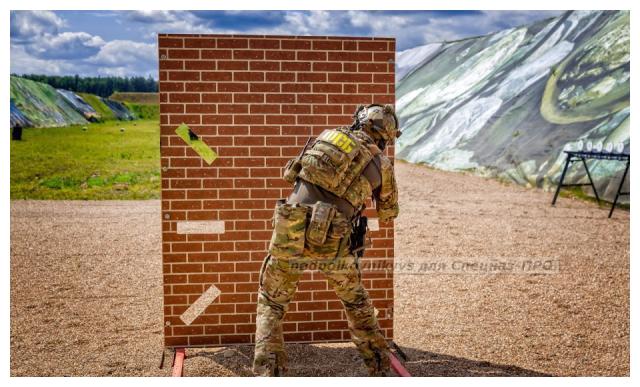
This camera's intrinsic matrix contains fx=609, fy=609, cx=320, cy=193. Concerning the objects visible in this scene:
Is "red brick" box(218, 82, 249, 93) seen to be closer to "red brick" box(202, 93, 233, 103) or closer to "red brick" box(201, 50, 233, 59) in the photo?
"red brick" box(202, 93, 233, 103)

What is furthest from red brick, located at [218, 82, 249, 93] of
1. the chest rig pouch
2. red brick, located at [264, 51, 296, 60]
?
the chest rig pouch

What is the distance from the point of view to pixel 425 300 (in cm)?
679

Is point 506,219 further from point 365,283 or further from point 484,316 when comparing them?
point 365,283

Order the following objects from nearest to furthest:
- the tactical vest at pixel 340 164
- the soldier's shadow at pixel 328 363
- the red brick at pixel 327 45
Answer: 1. the tactical vest at pixel 340 164
2. the soldier's shadow at pixel 328 363
3. the red brick at pixel 327 45

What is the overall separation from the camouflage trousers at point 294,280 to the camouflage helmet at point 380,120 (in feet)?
2.29

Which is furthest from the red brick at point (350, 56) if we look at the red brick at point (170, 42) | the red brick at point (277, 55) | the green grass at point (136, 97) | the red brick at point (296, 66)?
the green grass at point (136, 97)

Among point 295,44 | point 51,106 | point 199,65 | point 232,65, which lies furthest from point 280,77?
point 51,106

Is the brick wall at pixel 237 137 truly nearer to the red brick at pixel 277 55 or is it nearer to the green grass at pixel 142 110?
the red brick at pixel 277 55

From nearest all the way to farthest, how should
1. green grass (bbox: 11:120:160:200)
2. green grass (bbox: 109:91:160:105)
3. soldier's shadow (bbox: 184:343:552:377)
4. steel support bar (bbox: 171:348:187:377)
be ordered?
1. steel support bar (bbox: 171:348:187:377)
2. soldier's shadow (bbox: 184:343:552:377)
3. green grass (bbox: 11:120:160:200)
4. green grass (bbox: 109:91:160:105)

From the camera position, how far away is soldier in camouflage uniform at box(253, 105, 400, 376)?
4.09m

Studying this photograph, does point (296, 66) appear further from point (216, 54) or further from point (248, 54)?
point (216, 54)

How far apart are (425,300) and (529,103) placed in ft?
46.9

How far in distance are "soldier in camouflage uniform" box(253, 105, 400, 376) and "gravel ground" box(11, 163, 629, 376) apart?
0.60 m

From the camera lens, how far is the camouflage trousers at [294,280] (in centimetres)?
414
